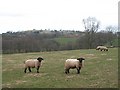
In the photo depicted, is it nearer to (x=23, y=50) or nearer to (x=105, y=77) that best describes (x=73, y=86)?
(x=105, y=77)

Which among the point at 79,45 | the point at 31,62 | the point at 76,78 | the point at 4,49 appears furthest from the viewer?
the point at 79,45

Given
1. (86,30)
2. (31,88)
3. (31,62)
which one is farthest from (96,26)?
(31,88)

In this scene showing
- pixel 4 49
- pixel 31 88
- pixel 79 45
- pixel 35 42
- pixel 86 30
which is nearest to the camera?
pixel 31 88

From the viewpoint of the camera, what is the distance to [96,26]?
10944 cm

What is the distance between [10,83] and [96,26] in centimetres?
9270

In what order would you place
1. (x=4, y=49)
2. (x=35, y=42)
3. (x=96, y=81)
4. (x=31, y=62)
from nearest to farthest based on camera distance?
(x=96, y=81) < (x=31, y=62) < (x=4, y=49) < (x=35, y=42)

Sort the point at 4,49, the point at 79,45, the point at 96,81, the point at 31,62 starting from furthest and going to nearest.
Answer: the point at 79,45 < the point at 4,49 < the point at 31,62 < the point at 96,81

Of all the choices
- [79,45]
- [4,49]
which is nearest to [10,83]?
[4,49]

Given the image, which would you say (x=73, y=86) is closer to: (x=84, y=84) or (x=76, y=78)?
(x=84, y=84)

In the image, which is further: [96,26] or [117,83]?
[96,26]

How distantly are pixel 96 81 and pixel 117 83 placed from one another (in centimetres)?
166

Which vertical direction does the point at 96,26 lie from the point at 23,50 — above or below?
above

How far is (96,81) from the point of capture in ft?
60.4

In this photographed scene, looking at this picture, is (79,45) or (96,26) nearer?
(79,45)
